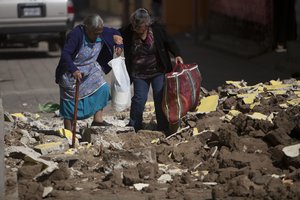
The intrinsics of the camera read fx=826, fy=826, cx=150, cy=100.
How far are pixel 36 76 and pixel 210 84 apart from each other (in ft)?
12.4

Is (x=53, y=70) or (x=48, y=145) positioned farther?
(x=53, y=70)

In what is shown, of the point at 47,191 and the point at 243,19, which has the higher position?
the point at 47,191

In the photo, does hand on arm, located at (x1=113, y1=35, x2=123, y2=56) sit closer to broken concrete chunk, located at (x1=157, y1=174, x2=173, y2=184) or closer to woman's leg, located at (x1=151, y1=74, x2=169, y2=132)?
woman's leg, located at (x1=151, y1=74, x2=169, y2=132)

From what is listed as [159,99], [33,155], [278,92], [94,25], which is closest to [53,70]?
[278,92]

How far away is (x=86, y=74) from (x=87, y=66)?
9 centimetres

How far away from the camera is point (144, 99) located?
953cm

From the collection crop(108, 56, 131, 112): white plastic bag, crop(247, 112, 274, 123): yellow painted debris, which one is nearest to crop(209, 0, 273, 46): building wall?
crop(108, 56, 131, 112): white plastic bag

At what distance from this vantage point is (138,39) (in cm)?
928

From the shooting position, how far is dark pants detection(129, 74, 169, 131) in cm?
946

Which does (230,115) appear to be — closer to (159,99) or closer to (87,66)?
(159,99)

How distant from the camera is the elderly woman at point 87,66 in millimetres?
8938

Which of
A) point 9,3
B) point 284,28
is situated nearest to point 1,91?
point 9,3

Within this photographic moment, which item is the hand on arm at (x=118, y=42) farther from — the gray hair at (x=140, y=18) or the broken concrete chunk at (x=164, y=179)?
the broken concrete chunk at (x=164, y=179)

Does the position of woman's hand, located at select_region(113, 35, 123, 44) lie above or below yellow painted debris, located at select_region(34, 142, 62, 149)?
above
